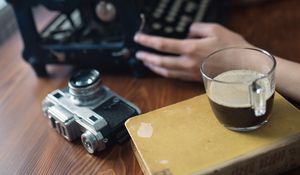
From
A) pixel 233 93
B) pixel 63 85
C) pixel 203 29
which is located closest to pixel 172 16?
pixel 203 29

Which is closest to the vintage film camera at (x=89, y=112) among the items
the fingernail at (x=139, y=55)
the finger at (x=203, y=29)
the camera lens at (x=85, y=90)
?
the camera lens at (x=85, y=90)

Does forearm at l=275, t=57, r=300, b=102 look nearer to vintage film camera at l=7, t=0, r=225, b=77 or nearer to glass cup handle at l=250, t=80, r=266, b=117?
glass cup handle at l=250, t=80, r=266, b=117

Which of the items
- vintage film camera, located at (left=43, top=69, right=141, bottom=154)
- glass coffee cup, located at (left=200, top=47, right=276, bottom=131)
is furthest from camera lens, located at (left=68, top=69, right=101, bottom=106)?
glass coffee cup, located at (left=200, top=47, right=276, bottom=131)

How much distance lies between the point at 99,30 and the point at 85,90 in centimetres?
24

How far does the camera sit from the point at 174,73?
93cm

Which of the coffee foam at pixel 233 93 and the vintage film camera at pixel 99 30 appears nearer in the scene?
the coffee foam at pixel 233 93

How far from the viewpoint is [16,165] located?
78cm

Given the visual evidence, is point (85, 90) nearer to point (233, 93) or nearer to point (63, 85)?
point (63, 85)

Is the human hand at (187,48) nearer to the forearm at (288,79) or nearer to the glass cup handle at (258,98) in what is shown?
the forearm at (288,79)

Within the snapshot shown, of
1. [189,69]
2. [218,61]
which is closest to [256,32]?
[189,69]

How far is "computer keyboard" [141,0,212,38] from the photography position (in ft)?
3.17

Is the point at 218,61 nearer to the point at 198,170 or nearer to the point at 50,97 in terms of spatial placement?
the point at 198,170

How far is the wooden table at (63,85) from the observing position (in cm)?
76

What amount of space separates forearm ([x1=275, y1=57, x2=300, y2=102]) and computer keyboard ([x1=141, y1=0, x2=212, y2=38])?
262 millimetres
